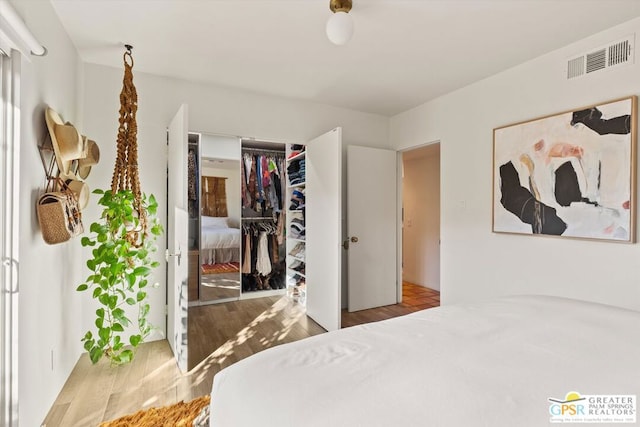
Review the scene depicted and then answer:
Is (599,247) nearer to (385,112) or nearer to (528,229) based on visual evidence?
(528,229)

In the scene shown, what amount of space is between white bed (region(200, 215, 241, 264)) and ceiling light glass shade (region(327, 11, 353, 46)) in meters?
2.91

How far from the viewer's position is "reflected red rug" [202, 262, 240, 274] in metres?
4.05

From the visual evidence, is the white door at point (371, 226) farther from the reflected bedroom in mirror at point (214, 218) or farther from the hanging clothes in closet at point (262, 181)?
the reflected bedroom in mirror at point (214, 218)

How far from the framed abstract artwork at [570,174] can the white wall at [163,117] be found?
1.96 meters

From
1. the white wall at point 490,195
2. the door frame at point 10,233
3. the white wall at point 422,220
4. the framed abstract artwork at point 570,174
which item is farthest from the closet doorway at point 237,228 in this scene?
the framed abstract artwork at point 570,174

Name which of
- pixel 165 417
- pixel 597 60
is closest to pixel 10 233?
pixel 165 417

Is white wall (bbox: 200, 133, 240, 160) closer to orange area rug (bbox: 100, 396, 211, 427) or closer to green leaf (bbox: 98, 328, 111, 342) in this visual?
green leaf (bbox: 98, 328, 111, 342)

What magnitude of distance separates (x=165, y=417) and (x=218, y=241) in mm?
2525

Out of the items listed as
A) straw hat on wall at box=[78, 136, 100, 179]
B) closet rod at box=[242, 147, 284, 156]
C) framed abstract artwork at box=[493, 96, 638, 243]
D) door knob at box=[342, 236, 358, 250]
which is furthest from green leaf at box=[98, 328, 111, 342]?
framed abstract artwork at box=[493, 96, 638, 243]

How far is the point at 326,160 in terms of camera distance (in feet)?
10.0

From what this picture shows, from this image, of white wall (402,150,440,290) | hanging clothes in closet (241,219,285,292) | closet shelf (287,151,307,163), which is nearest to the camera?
closet shelf (287,151,307,163)

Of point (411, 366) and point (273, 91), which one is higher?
point (273, 91)

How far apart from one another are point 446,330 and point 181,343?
6.16ft

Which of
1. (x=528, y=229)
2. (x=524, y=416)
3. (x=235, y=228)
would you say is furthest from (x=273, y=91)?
(x=524, y=416)
